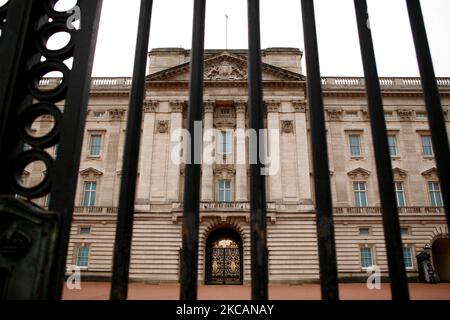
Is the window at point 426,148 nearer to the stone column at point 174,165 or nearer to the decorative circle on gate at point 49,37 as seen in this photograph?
the stone column at point 174,165

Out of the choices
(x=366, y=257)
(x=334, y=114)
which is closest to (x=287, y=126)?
(x=334, y=114)

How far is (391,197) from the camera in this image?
6.03ft

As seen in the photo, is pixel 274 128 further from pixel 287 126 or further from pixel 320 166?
pixel 320 166

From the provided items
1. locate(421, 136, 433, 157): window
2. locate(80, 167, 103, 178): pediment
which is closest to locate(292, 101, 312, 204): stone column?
locate(421, 136, 433, 157): window

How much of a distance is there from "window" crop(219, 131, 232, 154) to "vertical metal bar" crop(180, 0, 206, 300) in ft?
77.4

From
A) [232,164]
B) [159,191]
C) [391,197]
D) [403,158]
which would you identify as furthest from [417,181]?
[391,197]

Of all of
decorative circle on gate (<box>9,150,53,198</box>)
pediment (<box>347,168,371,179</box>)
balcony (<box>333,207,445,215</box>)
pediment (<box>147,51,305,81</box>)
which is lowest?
decorative circle on gate (<box>9,150,53,198</box>)

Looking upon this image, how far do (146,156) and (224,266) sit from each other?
973 centimetres

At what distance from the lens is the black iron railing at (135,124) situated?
5.81 ft

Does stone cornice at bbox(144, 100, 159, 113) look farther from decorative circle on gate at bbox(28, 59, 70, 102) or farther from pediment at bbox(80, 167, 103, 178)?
decorative circle on gate at bbox(28, 59, 70, 102)

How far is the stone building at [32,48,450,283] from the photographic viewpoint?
926 inches

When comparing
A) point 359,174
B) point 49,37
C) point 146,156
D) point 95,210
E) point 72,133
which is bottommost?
point 72,133

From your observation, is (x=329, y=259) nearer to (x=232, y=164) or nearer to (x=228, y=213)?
(x=228, y=213)

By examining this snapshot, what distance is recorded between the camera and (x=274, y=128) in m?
26.7
